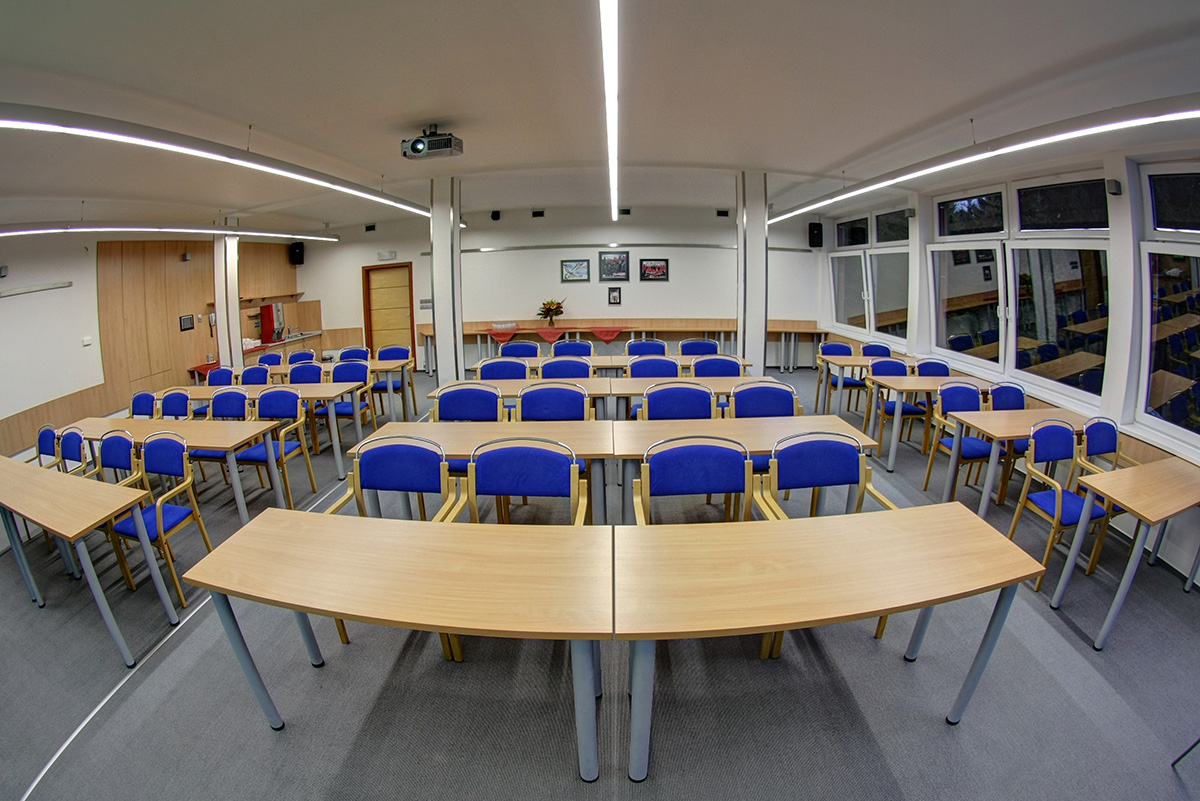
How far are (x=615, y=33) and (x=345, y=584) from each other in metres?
2.84

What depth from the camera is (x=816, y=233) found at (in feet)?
34.1

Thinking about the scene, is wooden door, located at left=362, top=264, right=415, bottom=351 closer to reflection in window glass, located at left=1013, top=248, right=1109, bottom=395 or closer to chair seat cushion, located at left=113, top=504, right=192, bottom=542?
chair seat cushion, located at left=113, top=504, right=192, bottom=542

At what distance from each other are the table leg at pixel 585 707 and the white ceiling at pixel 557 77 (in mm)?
3076

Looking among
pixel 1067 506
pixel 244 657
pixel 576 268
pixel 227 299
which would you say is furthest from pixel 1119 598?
pixel 227 299

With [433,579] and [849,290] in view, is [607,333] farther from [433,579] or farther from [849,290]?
[433,579]

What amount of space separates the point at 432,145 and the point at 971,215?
6.76 m

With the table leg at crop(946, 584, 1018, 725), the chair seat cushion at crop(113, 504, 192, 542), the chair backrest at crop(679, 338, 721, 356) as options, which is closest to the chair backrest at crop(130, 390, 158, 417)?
the chair seat cushion at crop(113, 504, 192, 542)

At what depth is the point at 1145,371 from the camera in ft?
13.9

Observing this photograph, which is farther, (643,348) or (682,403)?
Answer: (643,348)

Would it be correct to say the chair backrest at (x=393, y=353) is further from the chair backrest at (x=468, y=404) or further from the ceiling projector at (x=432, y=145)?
the ceiling projector at (x=432, y=145)

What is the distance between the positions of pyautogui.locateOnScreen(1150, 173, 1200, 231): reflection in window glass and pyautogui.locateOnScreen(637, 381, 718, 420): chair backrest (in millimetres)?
3854

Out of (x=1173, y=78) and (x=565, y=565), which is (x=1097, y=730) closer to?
(x=565, y=565)

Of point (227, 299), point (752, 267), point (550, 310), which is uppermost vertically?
point (752, 267)

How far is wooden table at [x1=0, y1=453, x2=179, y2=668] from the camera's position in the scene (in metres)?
2.70
